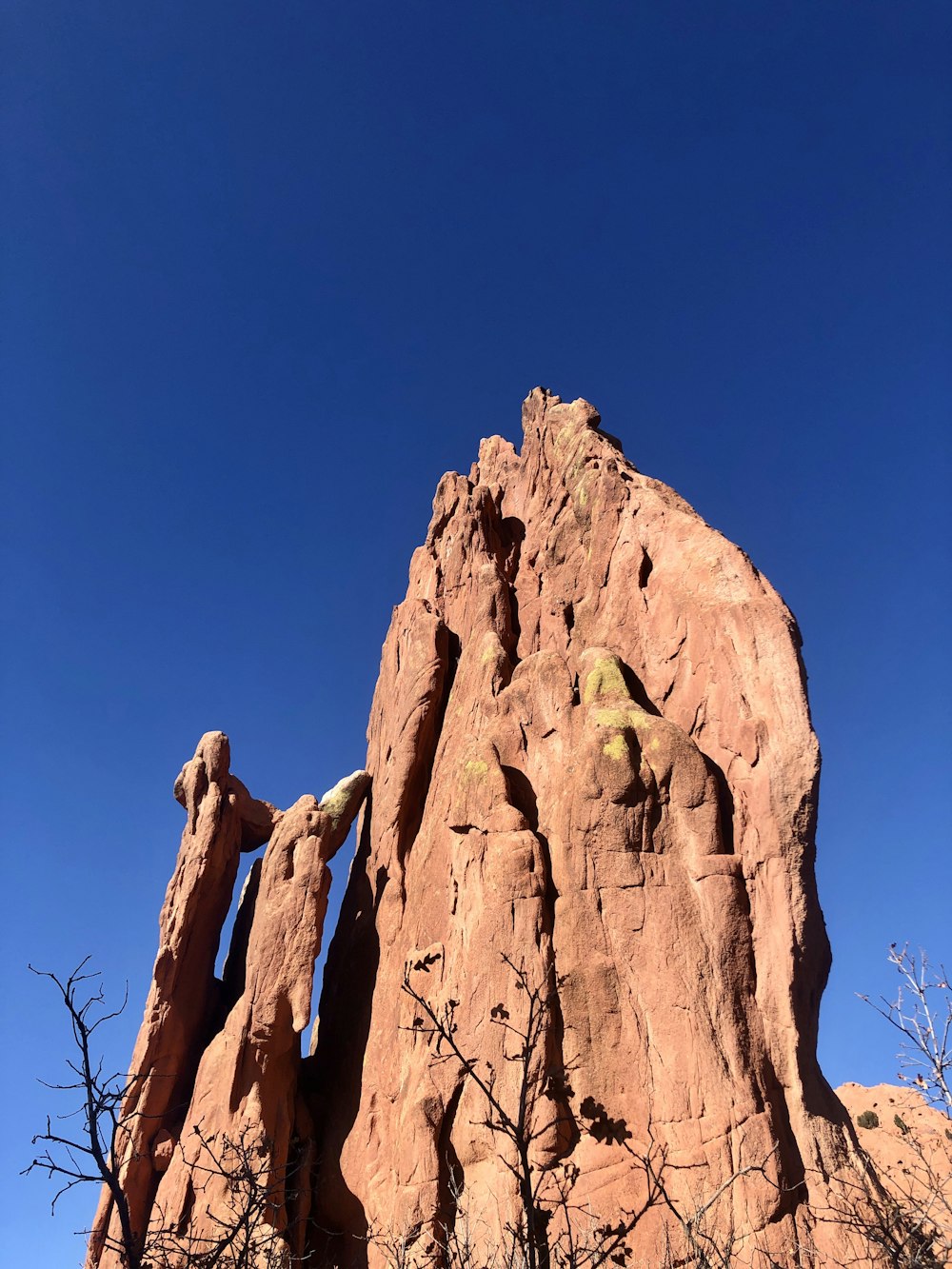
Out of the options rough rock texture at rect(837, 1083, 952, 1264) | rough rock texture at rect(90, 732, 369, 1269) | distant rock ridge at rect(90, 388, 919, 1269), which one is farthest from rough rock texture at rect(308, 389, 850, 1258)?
rough rock texture at rect(837, 1083, 952, 1264)

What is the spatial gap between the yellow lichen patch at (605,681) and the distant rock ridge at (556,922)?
11 cm

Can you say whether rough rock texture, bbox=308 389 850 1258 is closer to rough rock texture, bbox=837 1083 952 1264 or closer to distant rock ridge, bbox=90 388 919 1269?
distant rock ridge, bbox=90 388 919 1269

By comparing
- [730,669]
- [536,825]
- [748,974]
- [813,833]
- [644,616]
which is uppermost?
[644,616]

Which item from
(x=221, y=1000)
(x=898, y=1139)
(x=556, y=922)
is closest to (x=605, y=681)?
(x=556, y=922)

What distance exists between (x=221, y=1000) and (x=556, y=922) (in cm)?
1611

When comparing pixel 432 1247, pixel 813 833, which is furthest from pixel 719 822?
pixel 432 1247

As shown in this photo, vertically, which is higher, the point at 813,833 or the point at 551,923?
the point at 813,833

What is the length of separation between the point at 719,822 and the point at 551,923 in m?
5.14

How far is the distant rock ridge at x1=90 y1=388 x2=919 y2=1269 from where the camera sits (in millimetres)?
20719

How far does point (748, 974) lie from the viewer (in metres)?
21.7

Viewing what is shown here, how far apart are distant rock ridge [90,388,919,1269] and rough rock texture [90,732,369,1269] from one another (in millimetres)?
106

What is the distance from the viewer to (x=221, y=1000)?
33.6m

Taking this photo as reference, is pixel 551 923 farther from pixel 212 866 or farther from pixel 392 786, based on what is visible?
pixel 212 866

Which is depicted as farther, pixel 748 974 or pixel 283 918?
pixel 283 918
